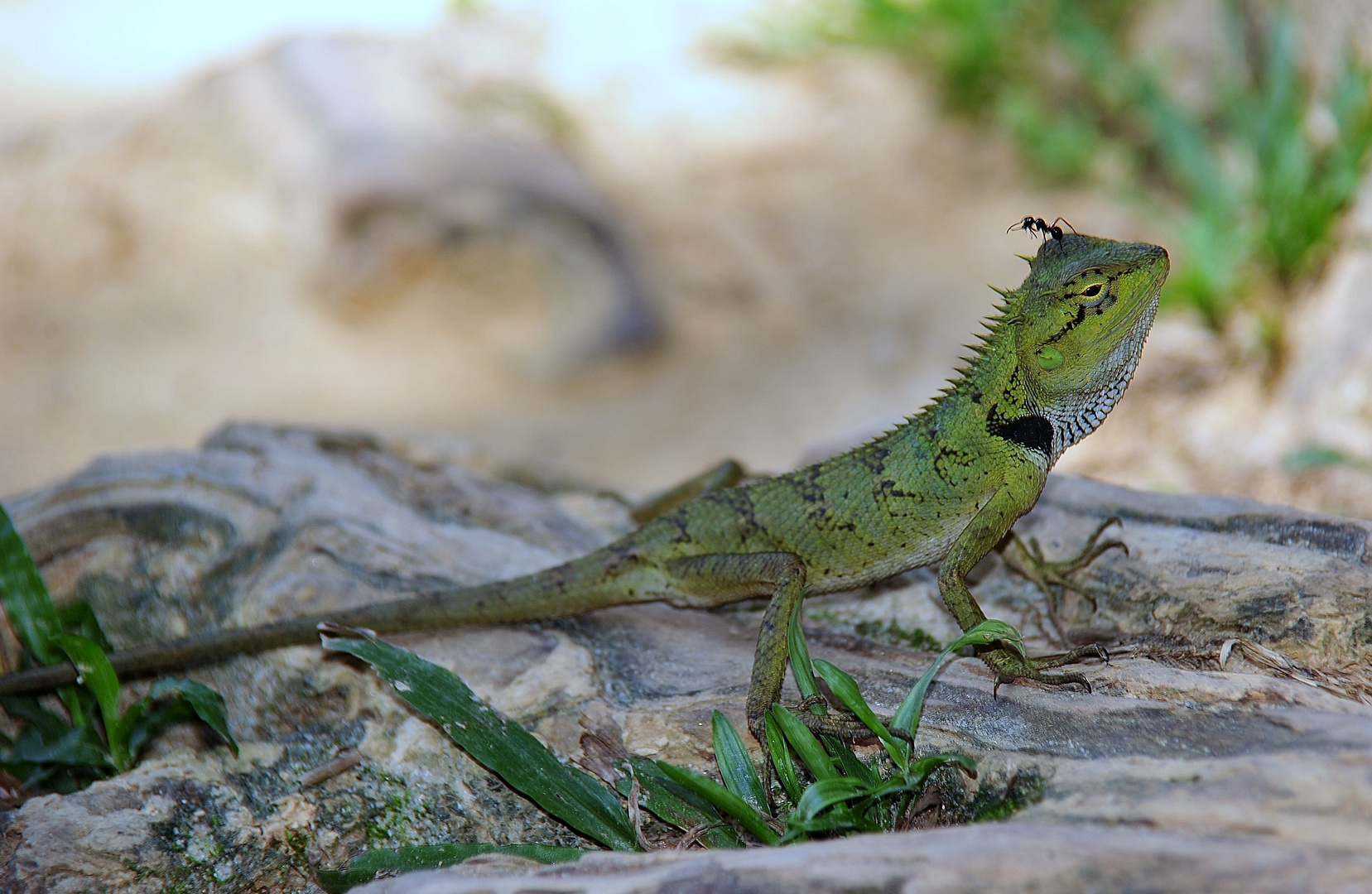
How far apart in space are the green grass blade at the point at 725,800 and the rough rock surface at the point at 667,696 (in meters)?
0.21

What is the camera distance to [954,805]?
2490 millimetres

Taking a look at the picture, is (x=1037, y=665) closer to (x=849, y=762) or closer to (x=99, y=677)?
(x=849, y=762)

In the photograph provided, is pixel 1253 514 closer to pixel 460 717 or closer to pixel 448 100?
pixel 460 717

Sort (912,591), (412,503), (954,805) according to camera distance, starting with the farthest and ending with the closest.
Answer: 1. (412,503)
2. (912,591)
3. (954,805)

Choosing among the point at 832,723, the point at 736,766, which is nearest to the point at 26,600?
the point at 736,766

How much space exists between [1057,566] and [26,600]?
Answer: 340 centimetres

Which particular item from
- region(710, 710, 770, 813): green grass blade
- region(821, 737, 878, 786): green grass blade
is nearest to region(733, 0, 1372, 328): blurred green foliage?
region(821, 737, 878, 786): green grass blade

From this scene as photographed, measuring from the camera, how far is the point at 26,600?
10.6ft

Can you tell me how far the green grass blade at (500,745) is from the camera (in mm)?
2650

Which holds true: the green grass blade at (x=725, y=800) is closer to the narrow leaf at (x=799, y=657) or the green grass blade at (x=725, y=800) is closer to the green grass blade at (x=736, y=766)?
the green grass blade at (x=736, y=766)

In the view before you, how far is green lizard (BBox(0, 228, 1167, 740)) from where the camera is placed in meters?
2.91

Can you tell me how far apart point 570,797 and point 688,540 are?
992 millimetres

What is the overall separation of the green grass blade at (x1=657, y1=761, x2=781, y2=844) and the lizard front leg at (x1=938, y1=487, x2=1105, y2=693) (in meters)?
0.78

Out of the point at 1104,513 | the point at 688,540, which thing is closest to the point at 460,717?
the point at 688,540
